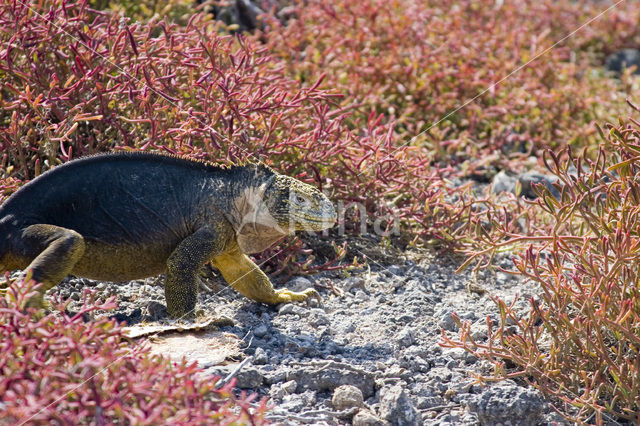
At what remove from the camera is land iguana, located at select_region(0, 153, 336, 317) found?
398cm

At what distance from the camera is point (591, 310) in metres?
3.71

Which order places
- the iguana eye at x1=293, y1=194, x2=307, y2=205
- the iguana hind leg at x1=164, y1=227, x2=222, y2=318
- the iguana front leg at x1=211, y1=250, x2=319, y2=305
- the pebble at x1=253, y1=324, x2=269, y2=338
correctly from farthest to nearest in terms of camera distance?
the iguana front leg at x1=211, y1=250, x2=319, y2=305
the iguana eye at x1=293, y1=194, x2=307, y2=205
the pebble at x1=253, y1=324, x2=269, y2=338
the iguana hind leg at x1=164, y1=227, x2=222, y2=318

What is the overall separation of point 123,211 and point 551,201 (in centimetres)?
234

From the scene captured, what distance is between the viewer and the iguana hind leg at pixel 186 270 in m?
4.25

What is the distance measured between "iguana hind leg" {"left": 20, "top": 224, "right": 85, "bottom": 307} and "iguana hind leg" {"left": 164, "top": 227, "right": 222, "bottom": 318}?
20.8 inches

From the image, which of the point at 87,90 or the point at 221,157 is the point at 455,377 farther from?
the point at 87,90

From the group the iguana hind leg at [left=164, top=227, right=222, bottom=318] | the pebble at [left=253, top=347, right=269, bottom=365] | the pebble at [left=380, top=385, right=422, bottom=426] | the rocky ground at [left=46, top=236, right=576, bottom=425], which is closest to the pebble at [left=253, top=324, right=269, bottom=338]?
the rocky ground at [left=46, top=236, right=576, bottom=425]

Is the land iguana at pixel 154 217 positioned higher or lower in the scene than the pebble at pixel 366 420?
higher

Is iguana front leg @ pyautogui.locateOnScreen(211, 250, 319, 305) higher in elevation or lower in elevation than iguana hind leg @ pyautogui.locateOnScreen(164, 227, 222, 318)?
lower

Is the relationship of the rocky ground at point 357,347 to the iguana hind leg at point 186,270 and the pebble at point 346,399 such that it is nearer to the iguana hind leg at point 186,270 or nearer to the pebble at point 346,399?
the pebble at point 346,399

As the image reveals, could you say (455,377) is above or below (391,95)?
below

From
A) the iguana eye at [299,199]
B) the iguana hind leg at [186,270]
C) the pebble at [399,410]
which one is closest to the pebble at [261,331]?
the iguana hind leg at [186,270]

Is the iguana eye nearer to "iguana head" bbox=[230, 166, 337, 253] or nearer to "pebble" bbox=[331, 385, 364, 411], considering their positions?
"iguana head" bbox=[230, 166, 337, 253]

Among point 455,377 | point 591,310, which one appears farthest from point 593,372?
point 455,377
